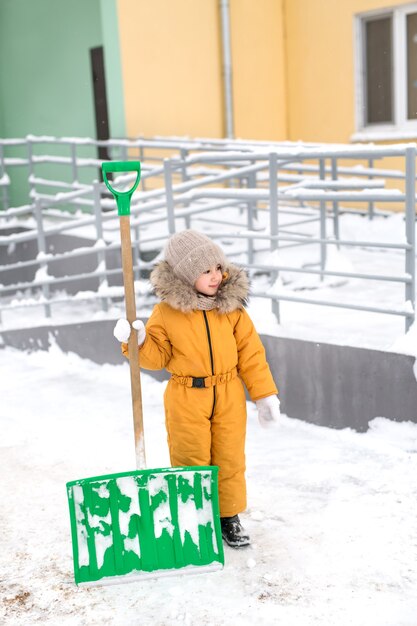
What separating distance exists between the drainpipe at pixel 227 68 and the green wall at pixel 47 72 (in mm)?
1374

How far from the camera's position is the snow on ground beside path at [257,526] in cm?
265

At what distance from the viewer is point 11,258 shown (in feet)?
29.6

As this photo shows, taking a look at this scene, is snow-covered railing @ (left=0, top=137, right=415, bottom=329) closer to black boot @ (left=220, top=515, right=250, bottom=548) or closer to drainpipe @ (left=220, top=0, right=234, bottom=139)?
drainpipe @ (left=220, top=0, right=234, bottom=139)

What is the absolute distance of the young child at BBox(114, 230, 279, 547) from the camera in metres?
3.00

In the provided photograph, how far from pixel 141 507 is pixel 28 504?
93 cm

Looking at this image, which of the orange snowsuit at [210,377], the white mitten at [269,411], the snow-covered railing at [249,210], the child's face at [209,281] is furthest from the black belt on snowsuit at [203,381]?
the snow-covered railing at [249,210]

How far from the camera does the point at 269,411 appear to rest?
307 centimetres

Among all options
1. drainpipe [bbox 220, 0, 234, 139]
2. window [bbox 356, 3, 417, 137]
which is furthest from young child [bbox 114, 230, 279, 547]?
drainpipe [bbox 220, 0, 234, 139]

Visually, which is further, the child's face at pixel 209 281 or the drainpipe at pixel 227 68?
the drainpipe at pixel 227 68

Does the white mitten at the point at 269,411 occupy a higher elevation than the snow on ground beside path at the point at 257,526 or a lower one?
higher

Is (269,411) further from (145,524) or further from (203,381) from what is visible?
(145,524)

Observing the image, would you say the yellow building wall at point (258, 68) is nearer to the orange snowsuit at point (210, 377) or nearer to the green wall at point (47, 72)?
the green wall at point (47, 72)

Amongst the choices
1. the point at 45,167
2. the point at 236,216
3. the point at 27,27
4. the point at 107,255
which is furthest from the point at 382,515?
the point at 27,27

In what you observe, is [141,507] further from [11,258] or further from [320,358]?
[11,258]
